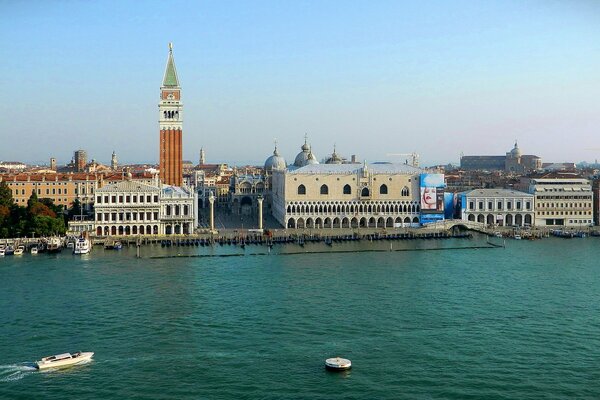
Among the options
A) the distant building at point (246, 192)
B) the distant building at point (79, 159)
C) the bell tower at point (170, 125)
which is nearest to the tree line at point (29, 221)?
the bell tower at point (170, 125)

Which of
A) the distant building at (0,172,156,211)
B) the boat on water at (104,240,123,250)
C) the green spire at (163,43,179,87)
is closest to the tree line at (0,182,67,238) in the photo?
the boat on water at (104,240,123,250)

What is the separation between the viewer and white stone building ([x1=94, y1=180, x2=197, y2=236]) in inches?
1037

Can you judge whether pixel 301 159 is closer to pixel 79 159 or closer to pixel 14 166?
pixel 79 159

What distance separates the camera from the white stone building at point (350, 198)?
29.7 m

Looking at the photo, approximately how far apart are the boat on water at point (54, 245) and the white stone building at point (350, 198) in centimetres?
954

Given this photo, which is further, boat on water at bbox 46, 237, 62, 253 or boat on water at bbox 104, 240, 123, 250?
A: boat on water at bbox 104, 240, 123, 250

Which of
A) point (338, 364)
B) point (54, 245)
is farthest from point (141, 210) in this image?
point (338, 364)

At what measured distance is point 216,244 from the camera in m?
25.3

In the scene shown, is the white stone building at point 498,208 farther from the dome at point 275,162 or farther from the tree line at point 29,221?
the tree line at point 29,221

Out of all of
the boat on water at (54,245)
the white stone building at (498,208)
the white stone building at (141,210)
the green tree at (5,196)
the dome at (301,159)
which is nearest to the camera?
the boat on water at (54,245)

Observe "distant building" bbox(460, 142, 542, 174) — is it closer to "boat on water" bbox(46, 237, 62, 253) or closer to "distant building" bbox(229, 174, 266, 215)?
"distant building" bbox(229, 174, 266, 215)

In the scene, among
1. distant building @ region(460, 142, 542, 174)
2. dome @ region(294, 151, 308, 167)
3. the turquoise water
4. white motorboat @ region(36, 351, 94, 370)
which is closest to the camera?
the turquoise water

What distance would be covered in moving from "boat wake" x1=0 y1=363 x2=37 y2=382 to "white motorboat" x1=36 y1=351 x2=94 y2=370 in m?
0.15

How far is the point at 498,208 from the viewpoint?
3017 centimetres
